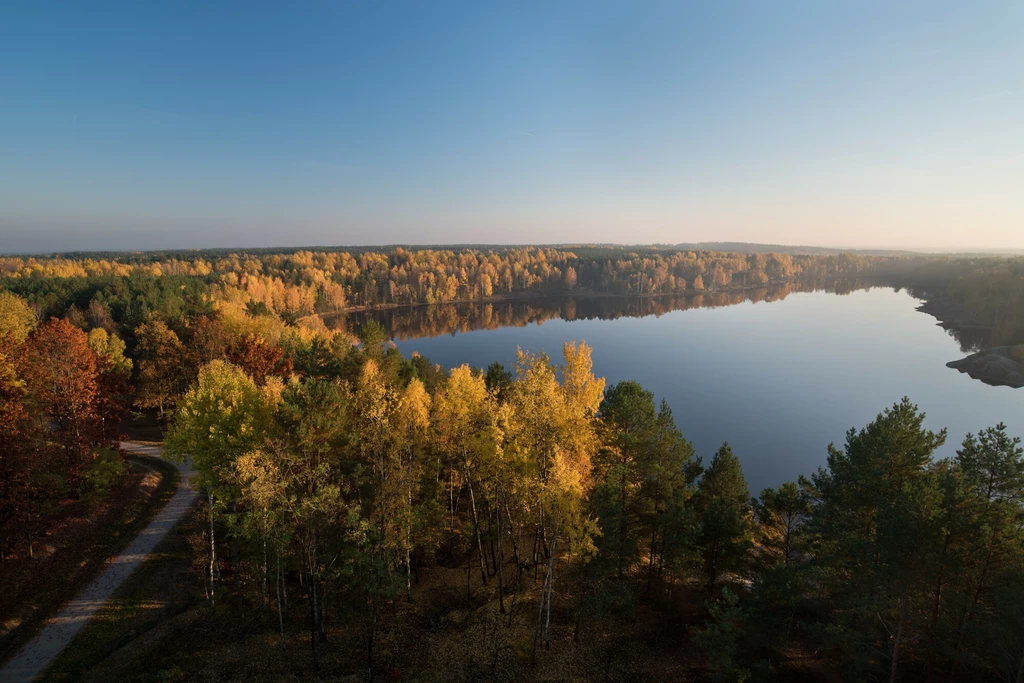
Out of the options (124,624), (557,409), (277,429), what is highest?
(557,409)

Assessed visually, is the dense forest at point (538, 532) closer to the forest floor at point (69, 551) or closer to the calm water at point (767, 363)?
the forest floor at point (69, 551)

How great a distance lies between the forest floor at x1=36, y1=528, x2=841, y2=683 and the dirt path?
20.3 inches

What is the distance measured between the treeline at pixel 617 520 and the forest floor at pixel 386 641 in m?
0.58

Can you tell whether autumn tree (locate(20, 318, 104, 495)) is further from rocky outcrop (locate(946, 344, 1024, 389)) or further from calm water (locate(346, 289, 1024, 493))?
rocky outcrop (locate(946, 344, 1024, 389))

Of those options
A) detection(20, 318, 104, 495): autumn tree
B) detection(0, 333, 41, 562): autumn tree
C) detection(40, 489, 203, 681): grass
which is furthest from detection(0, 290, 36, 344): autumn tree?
detection(40, 489, 203, 681): grass

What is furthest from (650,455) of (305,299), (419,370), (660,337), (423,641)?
(305,299)

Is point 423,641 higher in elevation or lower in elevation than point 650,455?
lower

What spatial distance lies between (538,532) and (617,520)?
18.3 feet

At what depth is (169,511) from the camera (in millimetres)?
29547

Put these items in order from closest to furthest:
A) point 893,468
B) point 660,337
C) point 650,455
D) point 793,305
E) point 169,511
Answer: point 893,468 < point 650,455 < point 169,511 < point 660,337 < point 793,305

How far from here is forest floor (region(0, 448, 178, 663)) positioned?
20156mm

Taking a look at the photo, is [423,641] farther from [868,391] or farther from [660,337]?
[660,337]

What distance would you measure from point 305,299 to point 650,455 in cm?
12220

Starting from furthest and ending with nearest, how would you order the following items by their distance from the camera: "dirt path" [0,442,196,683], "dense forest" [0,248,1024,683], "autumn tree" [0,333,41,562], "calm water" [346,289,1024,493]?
"calm water" [346,289,1024,493], "autumn tree" [0,333,41,562], "dirt path" [0,442,196,683], "dense forest" [0,248,1024,683]
